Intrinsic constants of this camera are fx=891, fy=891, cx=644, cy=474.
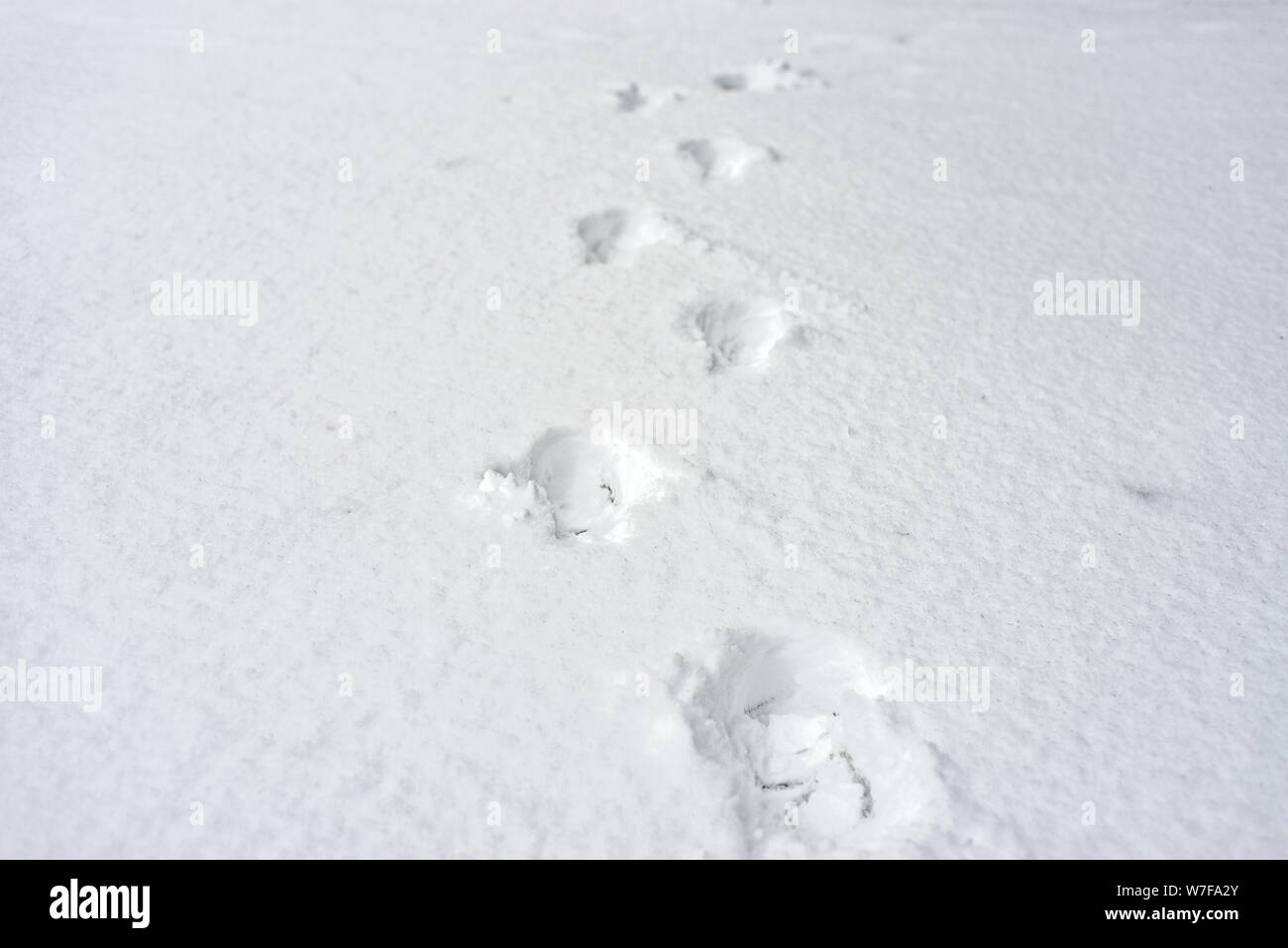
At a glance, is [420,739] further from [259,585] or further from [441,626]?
[259,585]

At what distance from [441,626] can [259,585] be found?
1.09 feet

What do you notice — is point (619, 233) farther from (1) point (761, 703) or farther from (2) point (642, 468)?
(1) point (761, 703)

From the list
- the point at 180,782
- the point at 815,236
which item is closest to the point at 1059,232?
the point at 815,236

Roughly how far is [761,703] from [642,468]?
482 millimetres

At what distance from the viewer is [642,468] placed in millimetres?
1637

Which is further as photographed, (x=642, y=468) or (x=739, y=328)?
(x=739, y=328)

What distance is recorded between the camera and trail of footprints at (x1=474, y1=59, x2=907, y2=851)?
4.06 feet

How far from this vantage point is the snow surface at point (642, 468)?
4.09ft

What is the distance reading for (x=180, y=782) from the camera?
125 cm

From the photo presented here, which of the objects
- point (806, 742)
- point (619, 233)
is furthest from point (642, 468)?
point (619, 233)

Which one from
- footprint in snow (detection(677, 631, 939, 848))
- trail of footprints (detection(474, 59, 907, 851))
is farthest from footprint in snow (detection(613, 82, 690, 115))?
footprint in snow (detection(677, 631, 939, 848))

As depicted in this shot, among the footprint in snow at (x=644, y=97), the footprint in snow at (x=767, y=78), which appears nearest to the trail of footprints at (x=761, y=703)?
the footprint in snow at (x=644, y=97)

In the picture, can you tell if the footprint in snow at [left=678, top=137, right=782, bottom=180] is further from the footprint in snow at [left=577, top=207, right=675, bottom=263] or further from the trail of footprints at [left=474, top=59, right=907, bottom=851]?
the trail of footprints at [left=474, top=59, right=907, bottom=851]

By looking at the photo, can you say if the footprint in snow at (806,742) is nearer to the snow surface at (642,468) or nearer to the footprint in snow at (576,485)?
the snow surface at (642,468)
